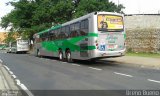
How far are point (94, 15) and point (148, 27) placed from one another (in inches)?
578

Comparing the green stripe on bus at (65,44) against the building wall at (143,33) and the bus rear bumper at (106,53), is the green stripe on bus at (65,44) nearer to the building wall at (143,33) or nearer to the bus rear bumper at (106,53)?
the bus rear bumper at (106,53)

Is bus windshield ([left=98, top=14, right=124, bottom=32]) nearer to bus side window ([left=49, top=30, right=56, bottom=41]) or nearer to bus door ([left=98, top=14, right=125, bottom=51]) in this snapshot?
bus door ([left=98, top=14, right=125, bottom=51])

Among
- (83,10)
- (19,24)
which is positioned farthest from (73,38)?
(19,24)

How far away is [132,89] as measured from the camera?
10664 millimetres

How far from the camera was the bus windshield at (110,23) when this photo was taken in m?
20.7

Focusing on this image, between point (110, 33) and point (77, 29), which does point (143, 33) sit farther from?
point (110, 33)

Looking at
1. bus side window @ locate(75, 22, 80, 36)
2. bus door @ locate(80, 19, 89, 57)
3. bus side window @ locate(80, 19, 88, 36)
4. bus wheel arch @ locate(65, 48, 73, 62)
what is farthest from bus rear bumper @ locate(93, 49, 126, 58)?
bus wheel arch @ locate(65, 48, 73, 62)

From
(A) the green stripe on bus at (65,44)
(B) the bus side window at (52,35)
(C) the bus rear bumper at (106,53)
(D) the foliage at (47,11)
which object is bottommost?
(C) the bus rear bumper at (106,53)

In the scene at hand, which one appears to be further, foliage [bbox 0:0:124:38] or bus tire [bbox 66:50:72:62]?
foliage [bbox 0:0:124:38]

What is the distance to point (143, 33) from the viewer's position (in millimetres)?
32969

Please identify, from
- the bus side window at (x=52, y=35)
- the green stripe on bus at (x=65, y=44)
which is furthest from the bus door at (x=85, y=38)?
the bus side window at (x=52, y=35)

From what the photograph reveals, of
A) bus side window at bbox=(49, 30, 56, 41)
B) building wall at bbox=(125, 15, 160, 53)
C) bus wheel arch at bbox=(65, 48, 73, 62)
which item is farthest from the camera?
building wall at bbox=(125, 15, 160, 53)

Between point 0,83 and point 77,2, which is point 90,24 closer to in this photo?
point 0,83

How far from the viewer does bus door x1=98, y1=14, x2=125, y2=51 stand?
20594mm
